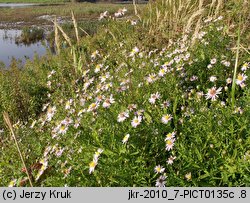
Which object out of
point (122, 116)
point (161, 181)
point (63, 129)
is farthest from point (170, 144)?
point (63, 129)

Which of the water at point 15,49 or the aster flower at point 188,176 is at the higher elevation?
the aster flower at point 188,176

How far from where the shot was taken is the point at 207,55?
3.54 meters

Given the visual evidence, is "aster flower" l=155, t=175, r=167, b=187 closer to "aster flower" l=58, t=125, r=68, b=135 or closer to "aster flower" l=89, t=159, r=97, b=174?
"aster flower" l=89, t=159, r=97, b=174

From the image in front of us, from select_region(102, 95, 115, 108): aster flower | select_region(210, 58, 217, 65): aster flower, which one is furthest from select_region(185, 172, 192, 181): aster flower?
select_region(210, 58, 217, 65): aster flower

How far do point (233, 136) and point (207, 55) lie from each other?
1374mm

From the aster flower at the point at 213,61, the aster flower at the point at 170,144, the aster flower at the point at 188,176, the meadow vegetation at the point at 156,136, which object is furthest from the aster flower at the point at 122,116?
the aster flower at the point at 213,61

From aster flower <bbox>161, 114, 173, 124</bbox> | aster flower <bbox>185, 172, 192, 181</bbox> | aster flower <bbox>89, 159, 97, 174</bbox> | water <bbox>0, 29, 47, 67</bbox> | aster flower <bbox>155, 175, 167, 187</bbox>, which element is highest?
aster flower <bbox>161, 114, 173, 124</bbox>

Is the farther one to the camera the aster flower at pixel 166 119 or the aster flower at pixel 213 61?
the aster flower at pixel 213 61

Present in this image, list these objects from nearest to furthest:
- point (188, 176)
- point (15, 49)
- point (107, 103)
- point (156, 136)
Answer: point (188, 176) → point (156, 136) → point (107, 103) → point (15, 49)

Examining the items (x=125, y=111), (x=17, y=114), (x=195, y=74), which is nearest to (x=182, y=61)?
(x=195, y=74)

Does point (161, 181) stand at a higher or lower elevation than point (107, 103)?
lower

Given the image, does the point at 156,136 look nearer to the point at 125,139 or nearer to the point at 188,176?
the point at 125,139

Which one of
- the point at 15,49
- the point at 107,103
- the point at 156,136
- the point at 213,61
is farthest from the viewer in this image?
the point at 15,49

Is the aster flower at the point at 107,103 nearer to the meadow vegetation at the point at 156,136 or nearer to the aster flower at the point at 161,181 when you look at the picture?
the meadow vegetation at the point at 156,136
